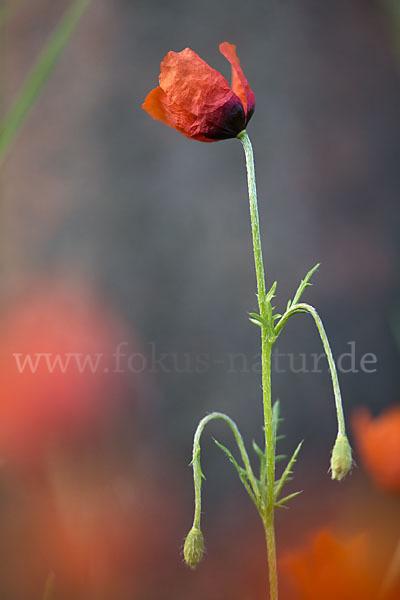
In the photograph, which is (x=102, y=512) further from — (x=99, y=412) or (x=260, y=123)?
(x=260, y=123)

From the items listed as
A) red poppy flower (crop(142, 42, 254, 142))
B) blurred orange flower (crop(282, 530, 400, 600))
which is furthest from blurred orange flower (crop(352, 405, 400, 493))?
red poppy flower (crop(142, 42, 254, 142))

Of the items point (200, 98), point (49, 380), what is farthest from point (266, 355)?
point (49, 380)

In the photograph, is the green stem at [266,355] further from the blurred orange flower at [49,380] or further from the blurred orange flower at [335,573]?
the blurred orange flower at [49,380]

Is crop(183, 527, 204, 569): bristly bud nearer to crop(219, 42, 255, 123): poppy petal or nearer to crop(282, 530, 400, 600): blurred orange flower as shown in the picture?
crop(282, 530, 400, 600): blurred orange flower

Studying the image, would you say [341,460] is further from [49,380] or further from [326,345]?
[49,380]

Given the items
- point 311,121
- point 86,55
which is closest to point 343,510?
point 311,121

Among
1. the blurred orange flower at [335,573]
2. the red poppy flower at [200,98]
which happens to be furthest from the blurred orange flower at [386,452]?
the red poppy flower at [200,98]
